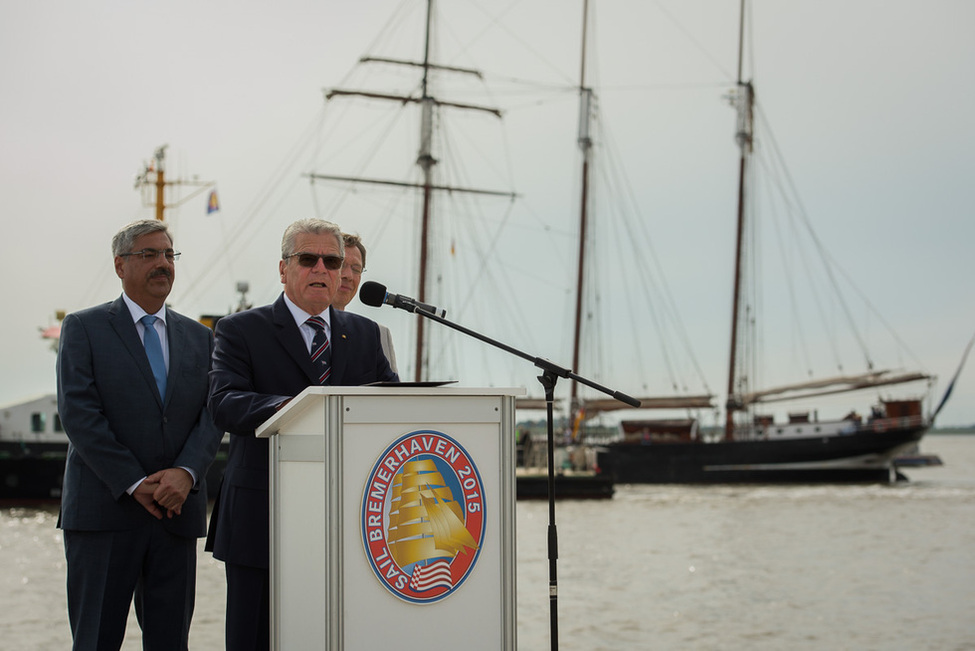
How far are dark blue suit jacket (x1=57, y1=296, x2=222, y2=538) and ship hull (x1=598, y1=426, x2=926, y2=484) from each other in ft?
155

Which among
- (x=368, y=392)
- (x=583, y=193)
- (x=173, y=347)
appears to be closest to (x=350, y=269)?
(x=173, y=347)

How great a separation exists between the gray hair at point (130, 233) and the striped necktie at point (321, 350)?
0.81 metres

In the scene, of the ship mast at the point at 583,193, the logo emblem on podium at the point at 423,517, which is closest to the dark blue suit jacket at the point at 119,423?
the logo emblem on podium at the point at 423,517

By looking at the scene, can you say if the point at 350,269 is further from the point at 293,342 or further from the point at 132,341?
the point at 293,342

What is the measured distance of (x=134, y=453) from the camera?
12.9 ft

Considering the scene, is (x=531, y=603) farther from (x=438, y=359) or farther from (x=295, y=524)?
(x=438, y=359)

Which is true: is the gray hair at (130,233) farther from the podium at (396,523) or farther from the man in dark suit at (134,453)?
the podium at (396,523)

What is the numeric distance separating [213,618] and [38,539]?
12.5 meters

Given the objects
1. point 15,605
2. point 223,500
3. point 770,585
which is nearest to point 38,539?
point 15,605

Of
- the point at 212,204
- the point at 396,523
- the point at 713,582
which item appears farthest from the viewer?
the point at 212,204

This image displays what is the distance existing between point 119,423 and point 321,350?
2.83 ft

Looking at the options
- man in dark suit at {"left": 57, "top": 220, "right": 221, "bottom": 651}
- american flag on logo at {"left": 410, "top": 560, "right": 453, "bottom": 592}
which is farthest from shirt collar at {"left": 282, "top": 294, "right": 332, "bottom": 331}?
american flag on logo at {"left": 410, "top": 560, "right": 453, "bottom": 592}

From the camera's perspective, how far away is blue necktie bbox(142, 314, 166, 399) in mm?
4062

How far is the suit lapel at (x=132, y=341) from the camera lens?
397cm
